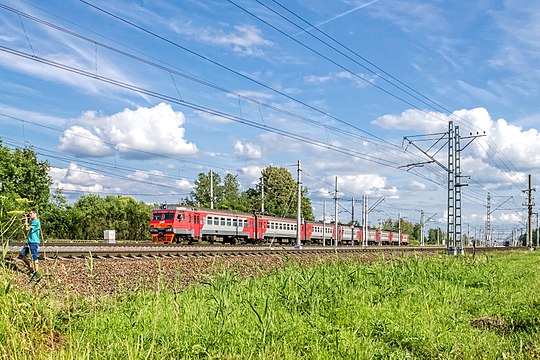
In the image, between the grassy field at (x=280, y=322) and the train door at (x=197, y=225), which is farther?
the train door at (x=197, y=225)

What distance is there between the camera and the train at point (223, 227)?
37719mm

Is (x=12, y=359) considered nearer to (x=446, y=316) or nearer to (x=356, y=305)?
(x=356, y=305)

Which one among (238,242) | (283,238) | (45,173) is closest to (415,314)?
(238,242)

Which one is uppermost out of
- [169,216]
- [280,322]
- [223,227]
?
[169,216]

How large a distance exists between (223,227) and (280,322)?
34687 millimetres

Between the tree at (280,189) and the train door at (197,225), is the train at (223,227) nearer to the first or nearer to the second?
the train door at (197,225)

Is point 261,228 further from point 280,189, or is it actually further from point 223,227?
point 280,189

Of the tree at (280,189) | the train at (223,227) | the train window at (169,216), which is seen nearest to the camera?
the train window at (169,216)

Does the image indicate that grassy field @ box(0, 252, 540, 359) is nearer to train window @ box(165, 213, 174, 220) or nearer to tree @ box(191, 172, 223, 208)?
train window @ box(165, 213, 174, 220)

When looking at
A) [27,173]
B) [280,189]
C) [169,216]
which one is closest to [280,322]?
[169,216]

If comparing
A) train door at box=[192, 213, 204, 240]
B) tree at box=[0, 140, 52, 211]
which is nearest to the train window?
train door at box=[192, 213, 204, 240]

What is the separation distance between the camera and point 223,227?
138 feet

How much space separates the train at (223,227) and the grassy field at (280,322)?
69.1 ft

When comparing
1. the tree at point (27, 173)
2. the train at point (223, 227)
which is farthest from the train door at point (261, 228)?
the tree at point (27, 173)
